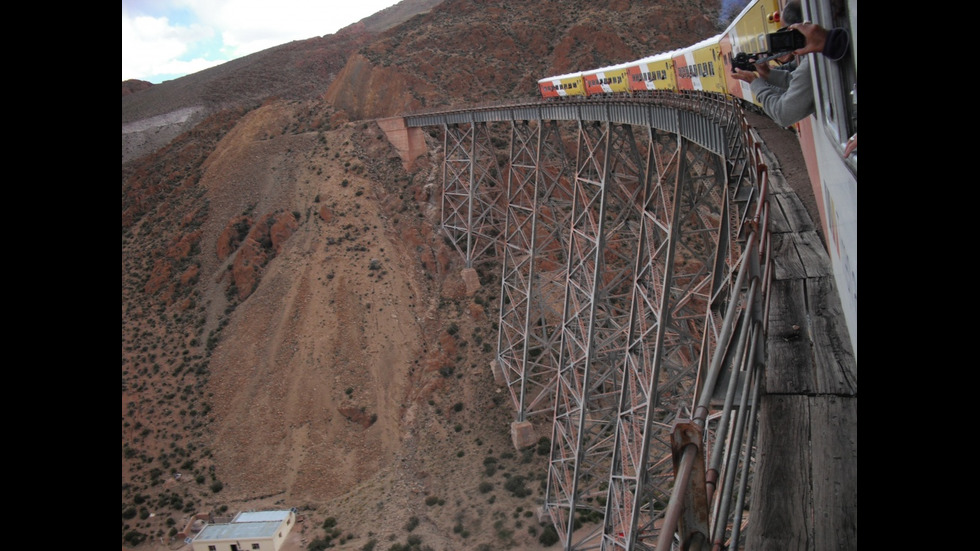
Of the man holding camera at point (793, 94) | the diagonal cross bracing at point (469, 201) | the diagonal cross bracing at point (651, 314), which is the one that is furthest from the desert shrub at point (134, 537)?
the man holding camera at point (793, 94)

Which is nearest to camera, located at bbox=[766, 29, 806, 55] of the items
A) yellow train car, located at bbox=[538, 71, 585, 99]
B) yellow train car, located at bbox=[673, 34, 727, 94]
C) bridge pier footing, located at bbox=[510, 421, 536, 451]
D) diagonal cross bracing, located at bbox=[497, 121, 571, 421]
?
yellow train car, located at bbox=[673, 34, 727, 94]

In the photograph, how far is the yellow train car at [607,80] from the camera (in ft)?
68.4

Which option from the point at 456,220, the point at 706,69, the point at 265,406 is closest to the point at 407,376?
the point at 265,406

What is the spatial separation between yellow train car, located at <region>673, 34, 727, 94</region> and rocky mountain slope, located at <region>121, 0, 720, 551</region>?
11.2 meters

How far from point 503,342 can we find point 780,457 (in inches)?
827

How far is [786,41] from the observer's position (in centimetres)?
296

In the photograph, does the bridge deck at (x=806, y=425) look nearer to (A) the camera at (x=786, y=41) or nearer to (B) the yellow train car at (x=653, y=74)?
(A) the camera at (x=786, y=41)

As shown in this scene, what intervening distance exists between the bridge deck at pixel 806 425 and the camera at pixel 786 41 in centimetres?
131

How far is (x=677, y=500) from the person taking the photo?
1839 mm

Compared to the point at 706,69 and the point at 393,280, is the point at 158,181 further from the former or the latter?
the point at 706,69

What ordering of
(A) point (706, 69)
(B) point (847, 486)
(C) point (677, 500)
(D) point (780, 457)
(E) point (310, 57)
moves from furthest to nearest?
(E) point (310, 57) → (A) point (706, 69) → (D) point (780, 457) → (B) point (847, 486) → (C) point (677, 500)

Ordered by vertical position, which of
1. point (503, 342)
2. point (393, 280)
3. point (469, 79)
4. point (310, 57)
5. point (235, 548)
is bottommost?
point (235, 548)

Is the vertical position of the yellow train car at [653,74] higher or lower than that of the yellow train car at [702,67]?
higher

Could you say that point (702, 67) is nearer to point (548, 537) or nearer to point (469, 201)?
point (469, 201)
